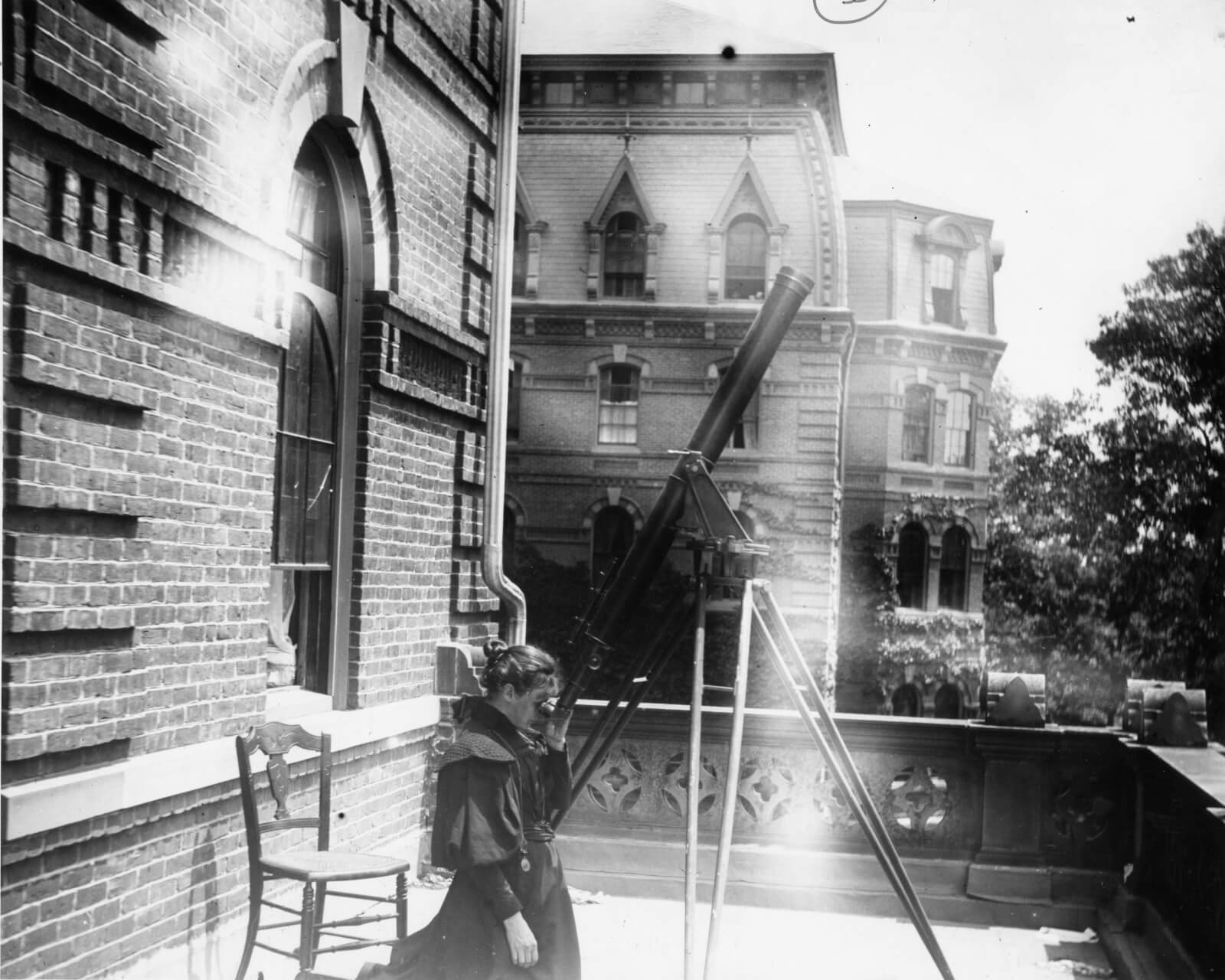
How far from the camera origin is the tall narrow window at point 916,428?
55.6 feet

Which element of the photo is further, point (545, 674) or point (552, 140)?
point (552, 140)

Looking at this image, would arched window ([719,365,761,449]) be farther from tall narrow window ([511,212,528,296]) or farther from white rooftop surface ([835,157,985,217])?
white rooftop surface ([835,157,985,217])

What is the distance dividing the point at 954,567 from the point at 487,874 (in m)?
14.1

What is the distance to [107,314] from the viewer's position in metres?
3.66

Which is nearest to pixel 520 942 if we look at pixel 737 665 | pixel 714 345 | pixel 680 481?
pixel 737 665

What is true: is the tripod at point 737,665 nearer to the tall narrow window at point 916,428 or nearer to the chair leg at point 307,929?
the chair leg at point 307,929

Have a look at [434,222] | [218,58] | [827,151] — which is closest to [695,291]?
[827,151]

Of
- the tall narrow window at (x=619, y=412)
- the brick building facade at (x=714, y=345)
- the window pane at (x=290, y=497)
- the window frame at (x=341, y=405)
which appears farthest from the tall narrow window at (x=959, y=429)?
the window pane at (x=290, y=497)

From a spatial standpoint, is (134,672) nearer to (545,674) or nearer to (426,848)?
(545,674)

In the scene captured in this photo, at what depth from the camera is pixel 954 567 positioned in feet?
54.0

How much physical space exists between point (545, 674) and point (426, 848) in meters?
3.67

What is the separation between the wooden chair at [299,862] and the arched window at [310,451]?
0.81m

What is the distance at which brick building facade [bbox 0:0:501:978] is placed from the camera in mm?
3389

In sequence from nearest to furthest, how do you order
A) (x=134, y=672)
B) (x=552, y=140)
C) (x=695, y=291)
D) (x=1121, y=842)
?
1. (x=134, y=672)
2. (x=1121, y=842)
3. (x=552, y=140)
4. (x=695, y=291)
